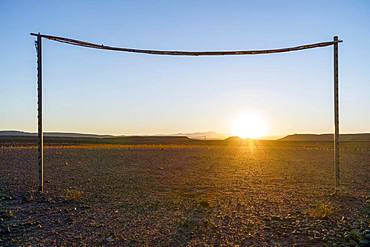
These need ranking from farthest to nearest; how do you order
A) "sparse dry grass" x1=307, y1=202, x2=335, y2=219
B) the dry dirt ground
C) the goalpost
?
1. the goalpost
2. "sparse dry grass" x1=307, y1=202, x2=335, y2=219
3. the dry dirt ground

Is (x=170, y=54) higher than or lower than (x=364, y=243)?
higher

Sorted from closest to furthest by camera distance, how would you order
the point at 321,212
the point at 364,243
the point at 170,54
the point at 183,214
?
the point at 364,243 → the point at 321,212 → the point at 183,214 → the point at 170,54

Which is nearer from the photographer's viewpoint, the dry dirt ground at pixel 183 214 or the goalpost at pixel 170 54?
the dry dirt ground at pixel 183 214

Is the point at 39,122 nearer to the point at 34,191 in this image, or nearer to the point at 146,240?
the point at 34,191

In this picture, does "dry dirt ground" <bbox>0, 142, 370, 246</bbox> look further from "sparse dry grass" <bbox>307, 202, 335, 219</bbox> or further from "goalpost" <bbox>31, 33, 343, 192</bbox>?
"goalpost" <bbox>31, 33, 343, 192</bbox>

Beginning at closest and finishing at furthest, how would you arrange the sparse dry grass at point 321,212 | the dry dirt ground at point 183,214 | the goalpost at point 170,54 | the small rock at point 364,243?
the small rock at point 364,243
the dry dirt ground at point 183,214
the sparse dry grass at point 321,212
the goalpost at point 170,54

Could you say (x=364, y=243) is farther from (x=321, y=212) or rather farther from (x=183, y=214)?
(x=183, y=214)

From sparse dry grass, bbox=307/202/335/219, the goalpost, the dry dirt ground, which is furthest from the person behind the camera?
the goalpost

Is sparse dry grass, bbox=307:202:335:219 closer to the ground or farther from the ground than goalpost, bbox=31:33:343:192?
closer to the ground

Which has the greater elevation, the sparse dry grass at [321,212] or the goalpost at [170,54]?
the goalpost at [170,54]

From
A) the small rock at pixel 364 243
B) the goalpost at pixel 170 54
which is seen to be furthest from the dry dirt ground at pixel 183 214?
the goalpost at pixel 170 54

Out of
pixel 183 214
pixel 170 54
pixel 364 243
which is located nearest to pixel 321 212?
pixel 364 243

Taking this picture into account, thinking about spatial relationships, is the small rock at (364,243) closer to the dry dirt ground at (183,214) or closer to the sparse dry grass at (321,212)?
the dry dirt ground at (183,214)

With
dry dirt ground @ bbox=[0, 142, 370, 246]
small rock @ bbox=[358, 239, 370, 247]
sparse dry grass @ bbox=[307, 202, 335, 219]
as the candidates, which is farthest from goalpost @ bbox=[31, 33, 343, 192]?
small rock @ bbox=[358, 239, 370, 247]
